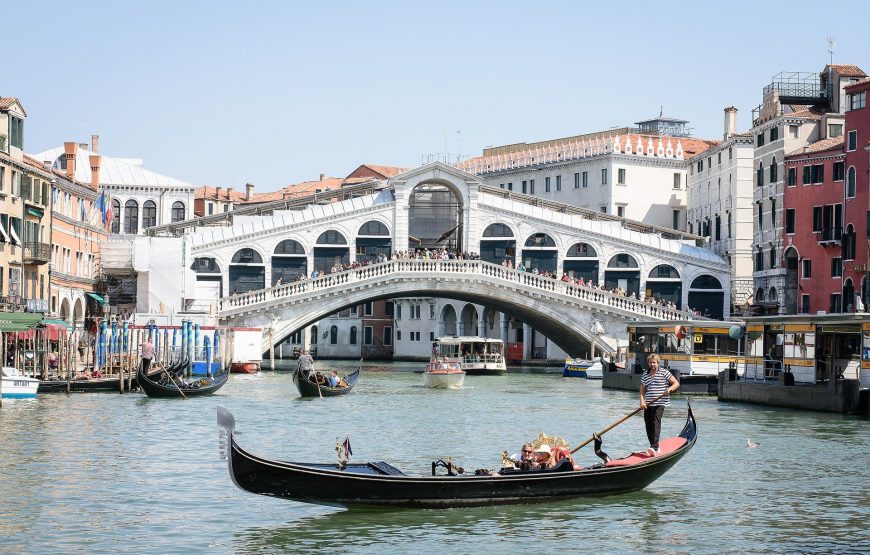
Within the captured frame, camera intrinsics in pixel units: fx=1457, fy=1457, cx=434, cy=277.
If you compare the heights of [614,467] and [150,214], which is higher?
[150,214]

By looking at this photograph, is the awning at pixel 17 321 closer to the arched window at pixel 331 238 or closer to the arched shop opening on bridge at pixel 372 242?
the arched window at pixel 331 238

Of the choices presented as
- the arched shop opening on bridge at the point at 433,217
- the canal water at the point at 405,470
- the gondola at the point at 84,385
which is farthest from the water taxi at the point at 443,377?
the arched shop opening on bridge at the point at 433,217

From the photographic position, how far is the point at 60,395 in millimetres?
27109

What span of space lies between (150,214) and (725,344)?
2751 centimetres

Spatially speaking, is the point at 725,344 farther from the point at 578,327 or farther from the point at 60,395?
the point at 60,395

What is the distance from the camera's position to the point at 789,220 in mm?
40656

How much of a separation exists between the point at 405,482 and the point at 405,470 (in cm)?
378

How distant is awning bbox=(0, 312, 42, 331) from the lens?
25.5 m

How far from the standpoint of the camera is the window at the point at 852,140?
36.5m

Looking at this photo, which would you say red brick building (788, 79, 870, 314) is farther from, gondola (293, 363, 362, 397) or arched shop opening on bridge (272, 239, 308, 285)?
arched shop opening on bridge (272, 239, 308, 285)

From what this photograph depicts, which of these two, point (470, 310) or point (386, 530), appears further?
point (470, 310)

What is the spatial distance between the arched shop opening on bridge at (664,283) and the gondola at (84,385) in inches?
806

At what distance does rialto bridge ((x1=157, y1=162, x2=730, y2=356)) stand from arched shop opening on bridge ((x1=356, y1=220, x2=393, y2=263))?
0.03m

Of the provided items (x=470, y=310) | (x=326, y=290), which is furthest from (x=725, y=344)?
(x=470, y=310)
